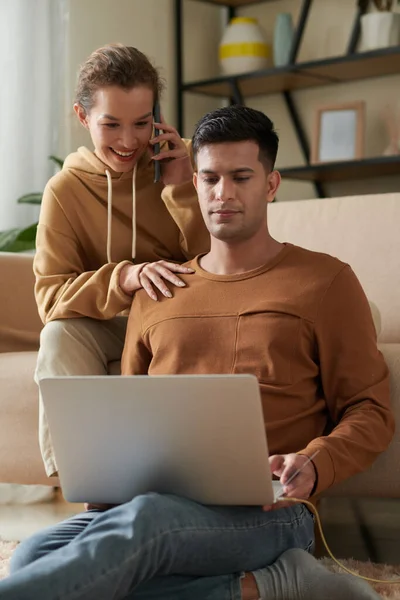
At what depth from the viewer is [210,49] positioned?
482 centimetres

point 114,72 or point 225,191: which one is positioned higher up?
point 114,72

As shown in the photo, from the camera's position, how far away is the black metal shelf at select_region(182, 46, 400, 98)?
406 cm

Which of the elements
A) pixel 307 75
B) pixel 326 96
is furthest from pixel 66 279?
pixel 326 96

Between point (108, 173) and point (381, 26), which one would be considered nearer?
point (108, 173)

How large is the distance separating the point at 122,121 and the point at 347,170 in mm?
2334

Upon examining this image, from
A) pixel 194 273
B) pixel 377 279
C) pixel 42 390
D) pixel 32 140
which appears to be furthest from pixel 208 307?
pixel 32 140

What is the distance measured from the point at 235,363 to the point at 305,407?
13cm

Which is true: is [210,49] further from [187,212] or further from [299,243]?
[187,212]

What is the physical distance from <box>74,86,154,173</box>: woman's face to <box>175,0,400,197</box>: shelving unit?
83.4 inches

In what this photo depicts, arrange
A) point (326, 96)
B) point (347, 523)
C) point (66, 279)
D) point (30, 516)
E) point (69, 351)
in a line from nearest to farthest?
point (69, 351), point (66, 279), point (347, 523), point (30, 516), point (326, 96)

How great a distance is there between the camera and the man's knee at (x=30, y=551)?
57.2 inches

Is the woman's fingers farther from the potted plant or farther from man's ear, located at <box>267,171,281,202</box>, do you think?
the potted plant

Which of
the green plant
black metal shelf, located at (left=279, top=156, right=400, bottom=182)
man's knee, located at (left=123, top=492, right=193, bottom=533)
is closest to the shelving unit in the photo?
black metal shelf, located at (left=279, top=156, right=400, bottom=182)

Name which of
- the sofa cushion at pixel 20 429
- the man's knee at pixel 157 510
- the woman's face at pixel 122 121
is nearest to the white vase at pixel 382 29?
the woman's face at pixel 122 121
